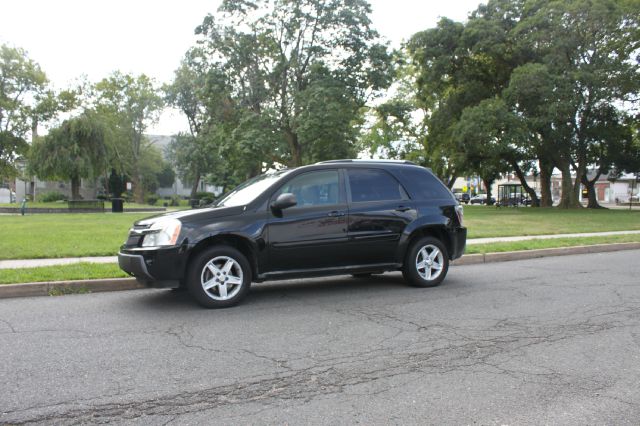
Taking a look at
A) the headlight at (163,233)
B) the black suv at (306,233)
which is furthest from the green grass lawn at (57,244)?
the headlight at (163,233)

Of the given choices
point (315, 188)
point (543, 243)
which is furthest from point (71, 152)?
point (315, 188)

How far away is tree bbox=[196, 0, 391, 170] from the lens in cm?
3073

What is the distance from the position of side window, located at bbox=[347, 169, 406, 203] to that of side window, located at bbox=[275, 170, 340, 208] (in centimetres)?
27

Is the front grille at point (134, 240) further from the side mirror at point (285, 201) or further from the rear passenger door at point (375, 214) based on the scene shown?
the rear passenger door at point (375, 214)

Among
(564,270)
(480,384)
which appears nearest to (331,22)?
(564,270)

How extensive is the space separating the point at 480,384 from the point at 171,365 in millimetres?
2413

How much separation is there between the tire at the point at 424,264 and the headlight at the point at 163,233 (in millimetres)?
3355

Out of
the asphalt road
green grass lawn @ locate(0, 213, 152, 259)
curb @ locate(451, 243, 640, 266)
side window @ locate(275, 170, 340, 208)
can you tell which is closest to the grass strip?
curb @ locate(451, 243, 640, 266)

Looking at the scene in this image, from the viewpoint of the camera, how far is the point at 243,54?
31.7m

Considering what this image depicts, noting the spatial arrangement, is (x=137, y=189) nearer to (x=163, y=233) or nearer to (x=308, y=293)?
(x=308, y=293)

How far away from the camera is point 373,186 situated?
7.67 meters

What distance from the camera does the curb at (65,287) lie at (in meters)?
7.27

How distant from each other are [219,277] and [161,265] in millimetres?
693

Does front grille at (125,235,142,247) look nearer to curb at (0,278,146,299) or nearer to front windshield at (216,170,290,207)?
curb at (0,278,146,299)
